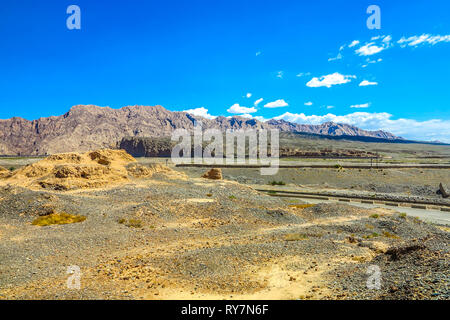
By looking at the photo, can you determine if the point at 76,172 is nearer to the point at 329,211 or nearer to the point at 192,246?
the point at 192,246

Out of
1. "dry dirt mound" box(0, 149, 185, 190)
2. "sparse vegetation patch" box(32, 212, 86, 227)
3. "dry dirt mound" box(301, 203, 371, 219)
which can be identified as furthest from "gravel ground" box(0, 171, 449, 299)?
"dry dirt mound" box(0, 149, 185, 190)

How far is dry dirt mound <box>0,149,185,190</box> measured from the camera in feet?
95.6

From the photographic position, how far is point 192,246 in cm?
1605

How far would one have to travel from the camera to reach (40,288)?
388 inches

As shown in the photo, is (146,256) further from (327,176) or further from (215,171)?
(327,176)

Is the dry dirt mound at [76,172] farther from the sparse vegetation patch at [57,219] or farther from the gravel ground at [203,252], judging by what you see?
the sparse vegetation patch at [57,219]

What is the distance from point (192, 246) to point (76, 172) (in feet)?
67.3

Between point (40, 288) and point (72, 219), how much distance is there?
1091 cm

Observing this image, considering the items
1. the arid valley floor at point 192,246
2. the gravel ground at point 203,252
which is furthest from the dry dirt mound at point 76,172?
the gravel ground at point 203,252

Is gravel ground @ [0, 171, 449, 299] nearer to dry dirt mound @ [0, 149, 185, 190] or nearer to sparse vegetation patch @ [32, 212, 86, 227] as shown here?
sparse vegetation patch @ [32, 212, 86, 227]

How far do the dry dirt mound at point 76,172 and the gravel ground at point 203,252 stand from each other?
375cm

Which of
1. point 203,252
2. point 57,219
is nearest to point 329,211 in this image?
point 203,252

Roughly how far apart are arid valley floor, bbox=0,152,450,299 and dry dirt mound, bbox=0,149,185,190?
16 cm
